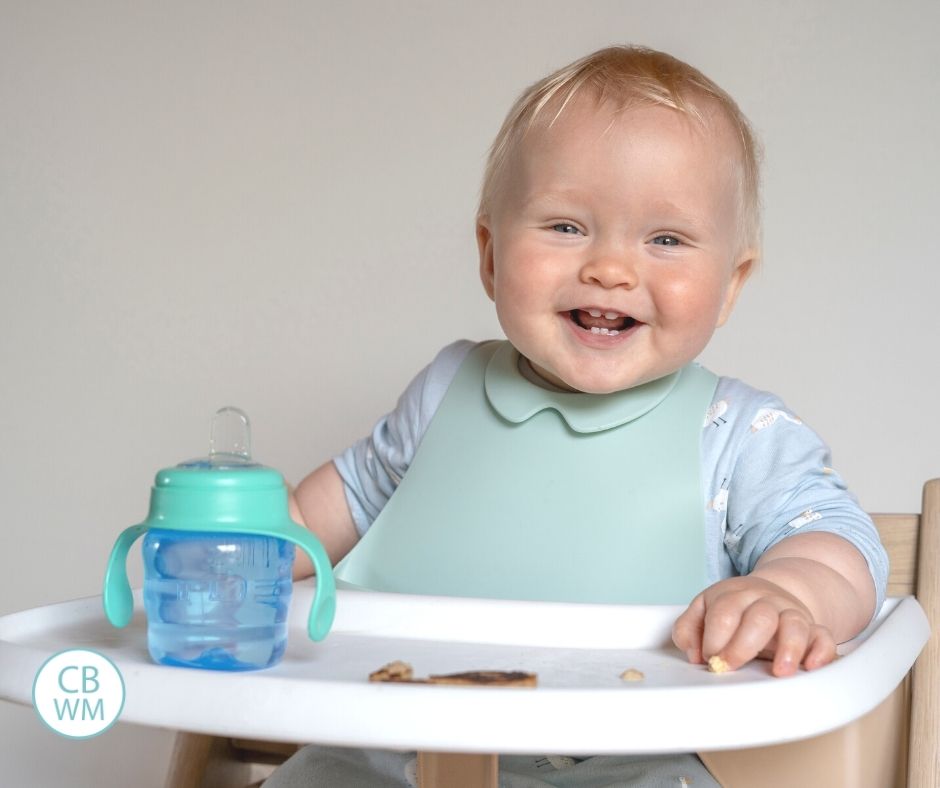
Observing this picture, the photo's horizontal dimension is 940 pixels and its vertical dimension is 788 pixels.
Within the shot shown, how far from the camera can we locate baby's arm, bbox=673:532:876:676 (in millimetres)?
764

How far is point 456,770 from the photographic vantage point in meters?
0.78

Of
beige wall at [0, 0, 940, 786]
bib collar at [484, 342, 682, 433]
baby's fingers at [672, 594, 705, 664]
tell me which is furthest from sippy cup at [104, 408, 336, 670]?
beige wall at [0, 0, 940, 786]

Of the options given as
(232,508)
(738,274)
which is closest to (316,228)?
(738,274)

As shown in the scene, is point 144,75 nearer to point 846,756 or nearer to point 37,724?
point 37,724

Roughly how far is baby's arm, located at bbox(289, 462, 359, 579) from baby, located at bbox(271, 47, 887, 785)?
111mm

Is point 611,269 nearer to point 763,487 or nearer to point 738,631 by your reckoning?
point 763,487

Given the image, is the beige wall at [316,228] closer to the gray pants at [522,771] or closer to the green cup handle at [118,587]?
the gray pants at [522,771]

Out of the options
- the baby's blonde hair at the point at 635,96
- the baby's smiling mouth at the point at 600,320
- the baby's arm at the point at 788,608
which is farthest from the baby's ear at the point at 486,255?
the baby's arm at the point at 788,608

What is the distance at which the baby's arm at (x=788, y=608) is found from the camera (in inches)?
30.1

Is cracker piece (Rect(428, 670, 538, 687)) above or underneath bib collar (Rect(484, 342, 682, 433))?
underneath

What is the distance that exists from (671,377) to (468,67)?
0.90 meters

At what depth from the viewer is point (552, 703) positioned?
2.10 feet

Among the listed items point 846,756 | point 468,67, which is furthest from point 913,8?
point 846,756

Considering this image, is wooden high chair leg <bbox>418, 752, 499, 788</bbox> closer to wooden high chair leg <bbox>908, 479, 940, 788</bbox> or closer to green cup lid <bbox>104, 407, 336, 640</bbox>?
green cup lid <bbox>104, 407, 336, 640</bbox>
